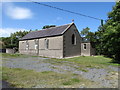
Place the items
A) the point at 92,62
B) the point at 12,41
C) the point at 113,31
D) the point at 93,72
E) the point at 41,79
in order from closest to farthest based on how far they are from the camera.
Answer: the point at 41,79 < the point at 93,72 < the point at 113,31 < the point at 92,62 < the point at 12,41

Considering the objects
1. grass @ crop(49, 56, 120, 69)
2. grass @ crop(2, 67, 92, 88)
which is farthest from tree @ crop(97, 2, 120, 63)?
grass @ crop(2, 67, 92, 88)

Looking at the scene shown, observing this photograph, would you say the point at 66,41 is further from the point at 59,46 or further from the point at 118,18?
the point at 118,18

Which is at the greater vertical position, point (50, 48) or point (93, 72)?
point (50, 48)

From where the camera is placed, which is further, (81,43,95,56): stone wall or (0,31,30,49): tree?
(0,31,30,49): tree

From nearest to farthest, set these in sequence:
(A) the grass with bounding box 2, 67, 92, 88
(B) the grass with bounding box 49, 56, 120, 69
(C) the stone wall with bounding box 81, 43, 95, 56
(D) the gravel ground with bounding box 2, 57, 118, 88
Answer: (A) the grass with bounding box 2, 67, 92, 88 → (D) the gravel ground with bounding box 2, 57, 118, 88 → (B) the grass with bounding box 49, 56, 120, 69 → (C) the stone wall with bounding box 81, 43, 95, 56

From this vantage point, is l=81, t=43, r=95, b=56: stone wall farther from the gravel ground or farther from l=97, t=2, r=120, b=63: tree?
the gravel ground

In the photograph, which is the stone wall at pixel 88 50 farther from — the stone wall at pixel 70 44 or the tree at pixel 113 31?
the tree at pixel 113 31

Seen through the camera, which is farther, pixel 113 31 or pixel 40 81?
pixel 113 31

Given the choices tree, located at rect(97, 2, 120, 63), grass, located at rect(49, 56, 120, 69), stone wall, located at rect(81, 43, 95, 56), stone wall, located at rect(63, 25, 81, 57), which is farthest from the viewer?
stone wall, located at rect(81, 43, 95, 56)

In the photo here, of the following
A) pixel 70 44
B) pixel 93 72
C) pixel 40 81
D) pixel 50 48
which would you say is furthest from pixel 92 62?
pixel 50 48

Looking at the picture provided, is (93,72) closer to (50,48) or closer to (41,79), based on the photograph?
(41,79)

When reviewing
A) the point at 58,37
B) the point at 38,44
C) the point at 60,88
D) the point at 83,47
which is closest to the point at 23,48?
the point at 38,44

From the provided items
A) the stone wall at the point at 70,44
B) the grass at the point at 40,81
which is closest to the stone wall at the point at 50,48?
the stone wall at the point at 70,44

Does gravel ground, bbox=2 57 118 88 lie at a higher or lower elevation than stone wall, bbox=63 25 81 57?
lower
